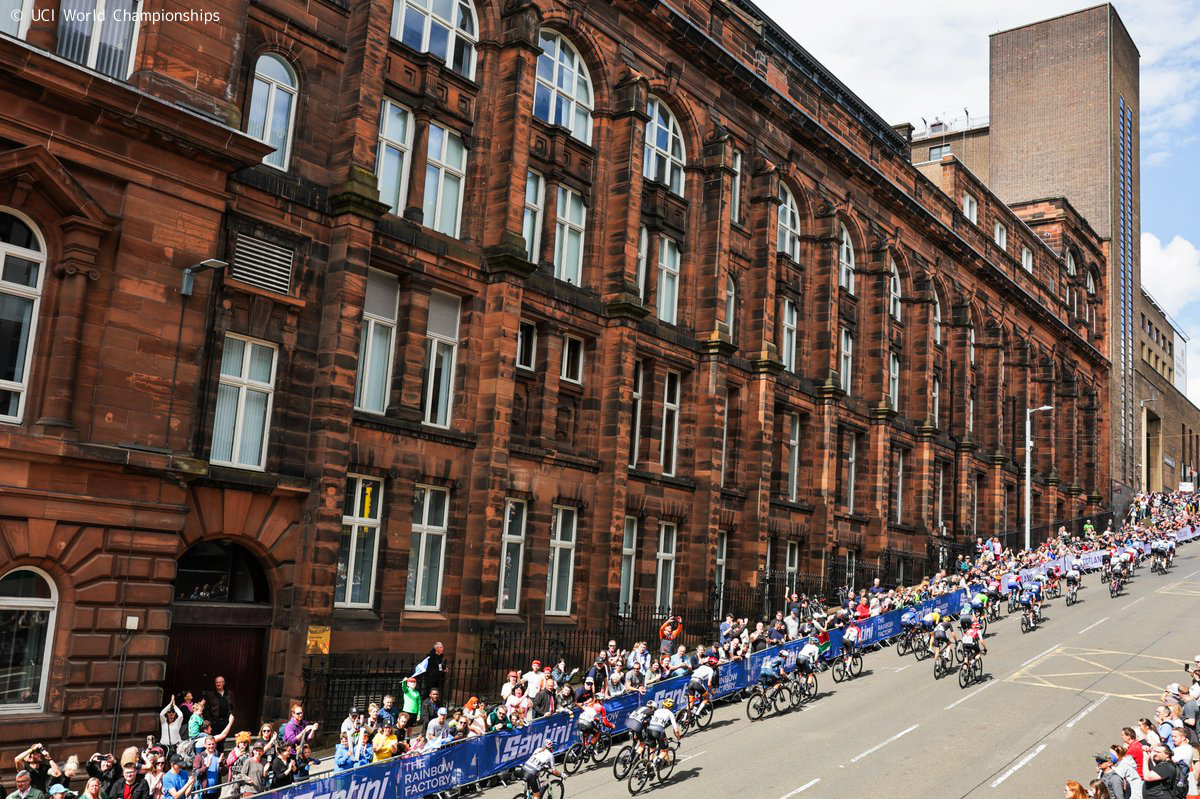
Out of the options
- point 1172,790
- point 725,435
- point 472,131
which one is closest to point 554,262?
point 472,131

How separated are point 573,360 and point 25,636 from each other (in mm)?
16261

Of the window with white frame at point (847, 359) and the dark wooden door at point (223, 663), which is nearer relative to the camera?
the dark wooden door at point (223, 663)

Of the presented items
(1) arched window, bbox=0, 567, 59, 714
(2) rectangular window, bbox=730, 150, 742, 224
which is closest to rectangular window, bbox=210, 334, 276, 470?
(1) arched window, bbox=0, 567, 59, 714

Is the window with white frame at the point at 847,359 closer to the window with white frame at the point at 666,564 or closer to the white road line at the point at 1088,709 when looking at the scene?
the window with white frame at the point at 666,564

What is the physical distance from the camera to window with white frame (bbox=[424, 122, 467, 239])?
25078 mm

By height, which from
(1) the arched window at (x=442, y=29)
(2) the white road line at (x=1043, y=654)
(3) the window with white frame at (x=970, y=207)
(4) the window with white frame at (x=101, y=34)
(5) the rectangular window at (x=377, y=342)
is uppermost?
(3) the window with white frame at (x=970, y=207)

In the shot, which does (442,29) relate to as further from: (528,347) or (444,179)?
(528,347)

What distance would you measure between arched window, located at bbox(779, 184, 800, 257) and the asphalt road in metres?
16.0

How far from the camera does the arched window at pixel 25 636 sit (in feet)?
52.2

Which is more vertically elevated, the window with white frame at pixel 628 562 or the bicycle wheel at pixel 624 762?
the window with white frame at pixel 628 562

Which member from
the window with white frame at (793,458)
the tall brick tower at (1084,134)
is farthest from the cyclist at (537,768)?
the tall brick tower at (1084,134)

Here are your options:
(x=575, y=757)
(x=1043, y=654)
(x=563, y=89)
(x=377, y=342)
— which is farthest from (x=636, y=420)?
(x=1043, y=654)

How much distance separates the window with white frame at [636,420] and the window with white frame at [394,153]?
31.7ft

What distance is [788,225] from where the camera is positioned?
40.4 meters
